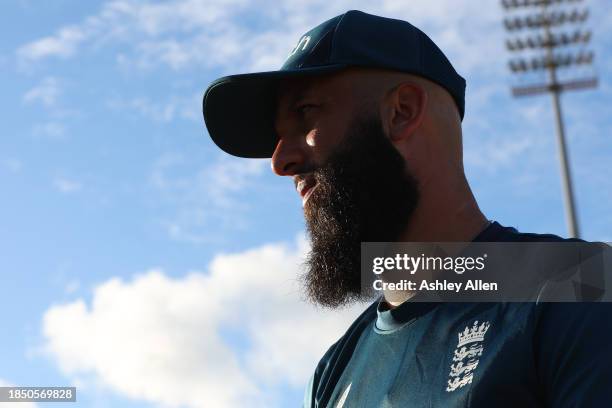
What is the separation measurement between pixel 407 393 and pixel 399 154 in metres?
0.88

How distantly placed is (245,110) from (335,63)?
512mm

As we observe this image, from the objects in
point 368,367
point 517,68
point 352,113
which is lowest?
point 368,367

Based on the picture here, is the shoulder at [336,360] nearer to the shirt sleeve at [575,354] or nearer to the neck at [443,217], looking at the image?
the neck at [443,217]

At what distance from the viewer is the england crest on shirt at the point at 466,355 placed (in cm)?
263

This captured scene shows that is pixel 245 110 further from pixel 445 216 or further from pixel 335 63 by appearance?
pixel 445 216

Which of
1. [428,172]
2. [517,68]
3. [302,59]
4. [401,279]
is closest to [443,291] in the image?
[401,279]

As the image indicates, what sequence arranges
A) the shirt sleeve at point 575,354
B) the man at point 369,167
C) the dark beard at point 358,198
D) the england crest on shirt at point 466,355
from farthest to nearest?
the dark beard at point 358,198
the man at point 369,167
the england crest on shirt at point 466,355
the shirt sleeve at point 575,354

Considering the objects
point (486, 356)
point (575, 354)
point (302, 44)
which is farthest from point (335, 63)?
point (575, 354)

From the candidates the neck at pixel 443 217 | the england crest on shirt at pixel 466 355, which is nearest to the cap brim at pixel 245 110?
the neck at pixel 443 217

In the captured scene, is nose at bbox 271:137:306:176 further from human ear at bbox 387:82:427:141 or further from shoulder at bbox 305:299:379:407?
shoulder at bbox 305:299:379:407

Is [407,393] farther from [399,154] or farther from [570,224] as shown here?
[570,224]

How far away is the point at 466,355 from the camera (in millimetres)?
2686

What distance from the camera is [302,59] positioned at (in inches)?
132

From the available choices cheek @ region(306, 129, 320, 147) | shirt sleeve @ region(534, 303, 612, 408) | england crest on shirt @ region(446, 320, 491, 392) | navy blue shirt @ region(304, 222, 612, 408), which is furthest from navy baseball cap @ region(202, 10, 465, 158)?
shirt sleeve @ region(534, 303, 612, 408)
